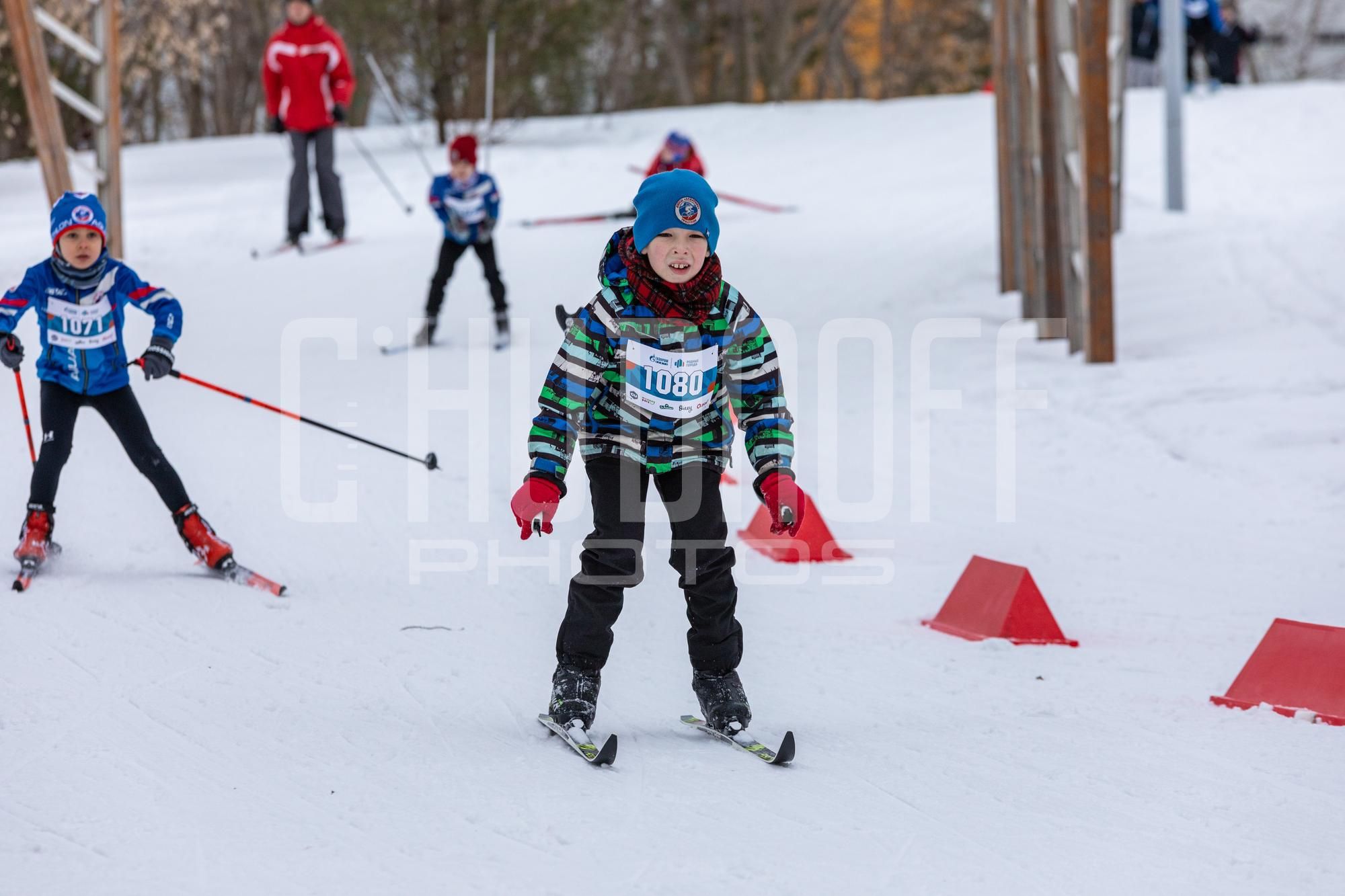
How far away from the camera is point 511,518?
21.8ft

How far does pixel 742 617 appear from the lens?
216 inches

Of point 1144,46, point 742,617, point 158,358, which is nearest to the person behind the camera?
point 158,358

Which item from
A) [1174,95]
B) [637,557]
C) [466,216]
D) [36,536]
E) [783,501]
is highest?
[1174,95]

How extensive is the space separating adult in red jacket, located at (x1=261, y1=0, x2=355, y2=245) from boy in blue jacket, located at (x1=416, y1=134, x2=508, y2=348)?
328 centimetres

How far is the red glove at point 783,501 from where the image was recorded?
3.60 metres

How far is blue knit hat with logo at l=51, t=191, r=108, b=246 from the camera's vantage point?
5098 millimetres

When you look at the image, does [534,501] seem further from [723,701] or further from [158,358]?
[158,358]

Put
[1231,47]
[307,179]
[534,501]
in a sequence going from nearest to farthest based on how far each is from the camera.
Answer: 1. [534,501]
2. [307,179]
3. [1231,47]

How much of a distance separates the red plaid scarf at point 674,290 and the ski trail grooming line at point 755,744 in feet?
3.66

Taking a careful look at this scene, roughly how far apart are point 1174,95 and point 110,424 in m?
12.4

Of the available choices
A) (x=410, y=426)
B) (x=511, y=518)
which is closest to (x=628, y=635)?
(x=511, y=518)

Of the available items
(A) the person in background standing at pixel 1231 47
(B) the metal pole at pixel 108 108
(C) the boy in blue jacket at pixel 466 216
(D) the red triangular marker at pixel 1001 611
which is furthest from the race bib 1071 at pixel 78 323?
(A) the person in background standing at pixel 1231 47

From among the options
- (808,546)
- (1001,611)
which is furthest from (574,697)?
(808,546)

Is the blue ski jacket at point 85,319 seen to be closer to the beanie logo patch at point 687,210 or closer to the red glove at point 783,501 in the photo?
the beanie logo patch at point 687,210
